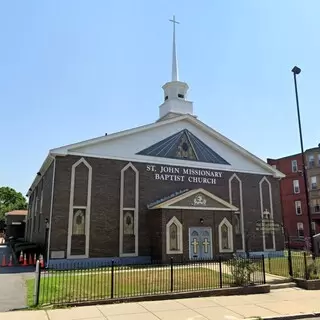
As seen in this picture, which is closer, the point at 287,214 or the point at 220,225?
the point at 220,225

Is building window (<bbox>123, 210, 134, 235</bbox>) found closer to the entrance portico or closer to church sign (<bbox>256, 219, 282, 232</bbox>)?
the entrance portico

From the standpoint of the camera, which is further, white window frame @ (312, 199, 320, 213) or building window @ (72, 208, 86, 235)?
white window frame @ (312, 199, 320, 213)

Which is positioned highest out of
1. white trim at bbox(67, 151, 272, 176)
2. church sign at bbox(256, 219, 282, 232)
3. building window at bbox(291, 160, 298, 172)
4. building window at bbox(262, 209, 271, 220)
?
building window at bbox(291, 160, 298, 172)

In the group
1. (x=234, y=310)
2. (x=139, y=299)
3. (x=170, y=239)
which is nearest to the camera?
(x=234, y=310)

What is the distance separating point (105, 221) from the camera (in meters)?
22.8

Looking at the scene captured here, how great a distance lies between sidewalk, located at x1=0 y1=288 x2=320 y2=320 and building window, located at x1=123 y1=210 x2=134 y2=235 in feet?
39.2

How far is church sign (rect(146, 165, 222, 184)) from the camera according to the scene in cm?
2556

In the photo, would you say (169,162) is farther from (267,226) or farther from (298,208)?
(298,208)

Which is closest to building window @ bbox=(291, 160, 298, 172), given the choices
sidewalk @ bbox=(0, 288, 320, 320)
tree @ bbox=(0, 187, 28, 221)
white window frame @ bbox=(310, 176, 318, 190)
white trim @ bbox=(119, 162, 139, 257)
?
white window frame @ bbox=(310, 176, 318, 190)

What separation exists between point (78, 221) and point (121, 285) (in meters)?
9.61

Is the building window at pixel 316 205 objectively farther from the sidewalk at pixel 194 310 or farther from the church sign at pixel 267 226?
the sidewalk at pixel 194 310

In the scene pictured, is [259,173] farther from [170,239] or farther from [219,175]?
[170,239]

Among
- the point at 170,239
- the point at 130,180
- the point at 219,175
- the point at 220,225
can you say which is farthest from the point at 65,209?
the point at 219,175

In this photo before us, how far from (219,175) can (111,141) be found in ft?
31.8
